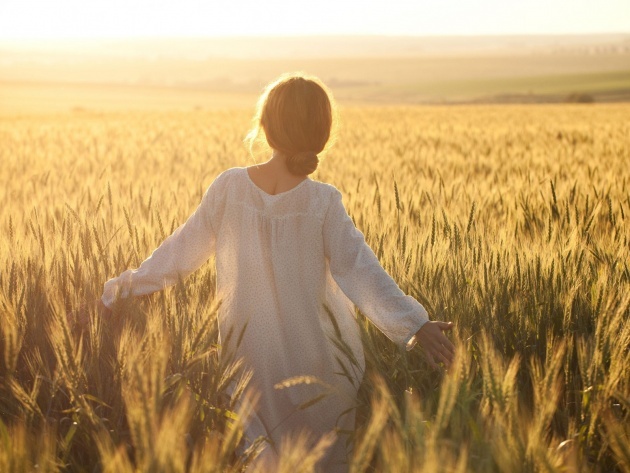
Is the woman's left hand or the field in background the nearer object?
the woman's left hand

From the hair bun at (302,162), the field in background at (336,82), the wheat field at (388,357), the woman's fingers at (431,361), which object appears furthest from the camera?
the field in background at (336,82)

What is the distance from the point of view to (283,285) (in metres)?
2.02

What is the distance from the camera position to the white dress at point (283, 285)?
1.98 metres

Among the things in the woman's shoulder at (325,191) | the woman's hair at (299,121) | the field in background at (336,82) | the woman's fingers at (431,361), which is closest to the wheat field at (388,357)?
the woman's fingers at (431,361)

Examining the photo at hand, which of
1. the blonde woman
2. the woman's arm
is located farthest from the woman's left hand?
the blonde woman

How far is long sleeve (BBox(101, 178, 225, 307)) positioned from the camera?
1992 mm

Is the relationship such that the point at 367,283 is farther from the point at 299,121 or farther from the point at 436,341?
the point at 299,121

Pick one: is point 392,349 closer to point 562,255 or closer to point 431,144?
point 562,255

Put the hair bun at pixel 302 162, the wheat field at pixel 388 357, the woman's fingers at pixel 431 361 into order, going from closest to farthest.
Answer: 1. the wheat field at pixel 388 357
2. the woman's fingers at pixel 431 361
3. the hair bun at pixel 302 162

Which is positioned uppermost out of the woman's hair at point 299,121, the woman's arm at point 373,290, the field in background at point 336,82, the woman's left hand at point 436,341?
the woman's hair at point 299,121

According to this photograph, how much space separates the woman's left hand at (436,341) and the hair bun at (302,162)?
1.58 feet

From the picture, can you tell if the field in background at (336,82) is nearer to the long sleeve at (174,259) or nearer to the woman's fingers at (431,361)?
the long sleeve at (174,259)

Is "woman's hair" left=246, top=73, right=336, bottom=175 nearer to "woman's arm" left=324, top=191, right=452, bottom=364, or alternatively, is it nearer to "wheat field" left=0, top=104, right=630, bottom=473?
"woman's arm" left=324, top=191, right=452, bottom=364

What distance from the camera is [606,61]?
95812 millimetres
